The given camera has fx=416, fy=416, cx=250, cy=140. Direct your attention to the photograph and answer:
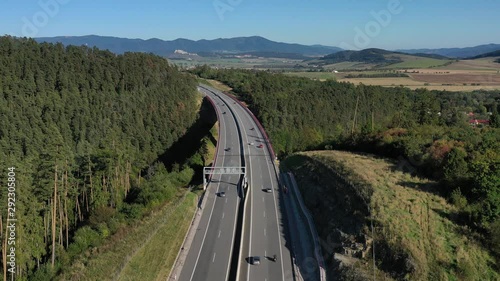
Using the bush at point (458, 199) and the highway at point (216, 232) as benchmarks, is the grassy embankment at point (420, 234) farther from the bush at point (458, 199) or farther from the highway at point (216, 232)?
the highway at point (216, 232)

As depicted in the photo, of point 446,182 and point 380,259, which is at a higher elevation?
point 446,182

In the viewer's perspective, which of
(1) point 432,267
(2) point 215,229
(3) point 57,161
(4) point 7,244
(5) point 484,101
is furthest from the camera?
(5) point 484,101

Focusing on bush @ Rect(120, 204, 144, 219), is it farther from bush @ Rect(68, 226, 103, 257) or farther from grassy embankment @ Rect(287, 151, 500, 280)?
grassy embankment @ Rect(287, 151, 500, 280)

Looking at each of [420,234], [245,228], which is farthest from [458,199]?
[245,228]

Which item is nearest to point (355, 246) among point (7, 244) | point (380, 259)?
point (380, 259)

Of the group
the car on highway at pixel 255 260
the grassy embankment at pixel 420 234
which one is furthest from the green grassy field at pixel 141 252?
the grassy embankment at pixel 420 234

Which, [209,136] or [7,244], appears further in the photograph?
[209,136]

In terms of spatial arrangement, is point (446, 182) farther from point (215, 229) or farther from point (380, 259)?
point (215, 229)

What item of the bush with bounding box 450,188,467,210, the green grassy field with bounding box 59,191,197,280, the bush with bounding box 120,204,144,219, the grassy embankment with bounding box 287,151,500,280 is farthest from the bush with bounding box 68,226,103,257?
the bush with bounding box 450,188,467,210
